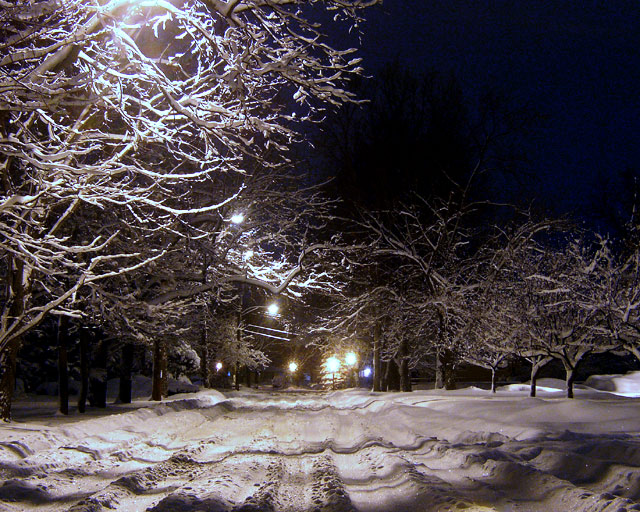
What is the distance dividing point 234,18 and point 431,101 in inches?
740

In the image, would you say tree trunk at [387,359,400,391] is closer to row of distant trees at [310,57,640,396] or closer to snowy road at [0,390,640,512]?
row of distant trees at [310,57,640,396]

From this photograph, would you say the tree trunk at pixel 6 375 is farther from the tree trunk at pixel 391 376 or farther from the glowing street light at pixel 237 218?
the tree trunk at pixel 391 376

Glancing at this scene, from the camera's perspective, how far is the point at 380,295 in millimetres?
22219

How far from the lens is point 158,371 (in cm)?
2098

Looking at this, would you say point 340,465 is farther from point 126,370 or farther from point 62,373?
point 126,370

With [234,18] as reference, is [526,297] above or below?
below

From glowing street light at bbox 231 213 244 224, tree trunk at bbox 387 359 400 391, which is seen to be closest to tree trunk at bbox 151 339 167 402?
glowing street light at bbox 231 213 244 224

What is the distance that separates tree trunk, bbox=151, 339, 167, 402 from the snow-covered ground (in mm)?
10199

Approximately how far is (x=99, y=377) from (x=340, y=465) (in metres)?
12.7

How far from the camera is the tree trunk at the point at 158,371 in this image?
20688mm

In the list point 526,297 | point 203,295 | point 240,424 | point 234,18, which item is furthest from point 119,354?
point 234,18

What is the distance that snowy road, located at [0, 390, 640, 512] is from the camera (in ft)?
15.3

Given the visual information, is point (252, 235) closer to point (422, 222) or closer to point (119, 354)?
point (422, 222)

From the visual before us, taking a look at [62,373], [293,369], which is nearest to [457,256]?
[62,373]
